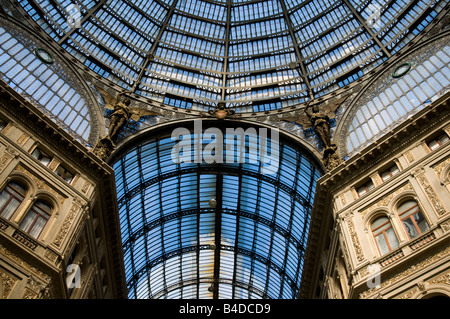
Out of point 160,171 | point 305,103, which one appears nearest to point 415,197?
point 305,103

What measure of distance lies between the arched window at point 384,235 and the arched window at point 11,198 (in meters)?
17.7

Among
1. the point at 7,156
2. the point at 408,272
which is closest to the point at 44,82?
the point at 7,156

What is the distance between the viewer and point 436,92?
89.7ft

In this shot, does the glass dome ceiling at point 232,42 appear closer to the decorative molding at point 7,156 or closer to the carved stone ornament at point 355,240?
the decorative molding at point 7,156

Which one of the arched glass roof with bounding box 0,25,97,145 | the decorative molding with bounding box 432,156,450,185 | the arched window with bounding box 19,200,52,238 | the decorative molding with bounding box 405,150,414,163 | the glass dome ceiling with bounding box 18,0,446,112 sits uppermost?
the glass dome ceiling with bounding box 18,0,446,112

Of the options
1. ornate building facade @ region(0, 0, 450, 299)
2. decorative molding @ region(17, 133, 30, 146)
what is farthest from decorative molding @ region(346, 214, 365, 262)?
decorative molding @ region(17, 133, 30, 146)

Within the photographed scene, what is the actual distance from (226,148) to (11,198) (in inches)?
785

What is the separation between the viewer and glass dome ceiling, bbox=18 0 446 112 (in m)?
36.5

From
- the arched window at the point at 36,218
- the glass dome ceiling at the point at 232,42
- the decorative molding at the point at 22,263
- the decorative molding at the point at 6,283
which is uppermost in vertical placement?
the glass dome ceiling at the point at 232,42

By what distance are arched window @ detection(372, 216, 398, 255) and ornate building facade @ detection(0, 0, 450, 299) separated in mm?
71

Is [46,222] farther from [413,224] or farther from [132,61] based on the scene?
[132,61]

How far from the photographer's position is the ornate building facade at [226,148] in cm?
2166

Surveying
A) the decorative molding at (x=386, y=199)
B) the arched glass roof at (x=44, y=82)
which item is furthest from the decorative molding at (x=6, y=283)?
the decorative molding at (x=386, y=199)

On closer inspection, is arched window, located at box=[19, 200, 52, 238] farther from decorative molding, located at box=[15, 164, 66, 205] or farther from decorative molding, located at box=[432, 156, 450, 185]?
decorative molding, located at box=[432, 156, 450, 185]
